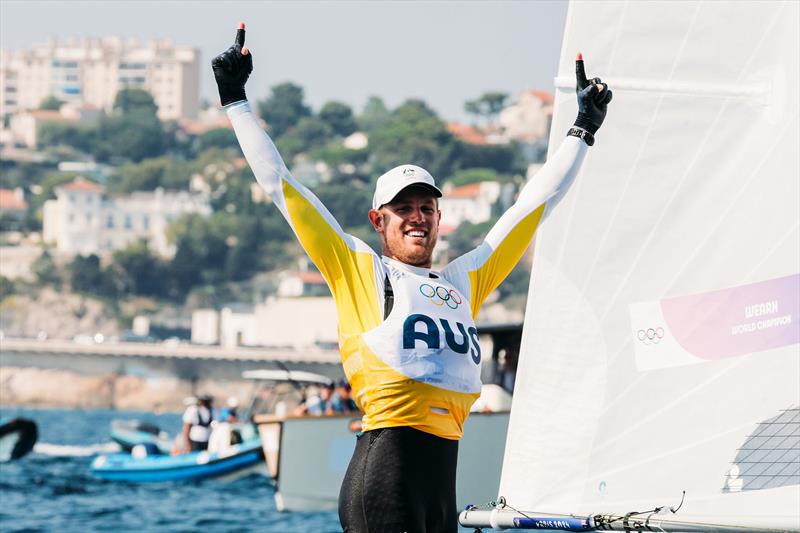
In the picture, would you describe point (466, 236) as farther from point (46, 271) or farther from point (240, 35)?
point (240, 35)

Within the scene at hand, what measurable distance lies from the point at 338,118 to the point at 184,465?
155078 mm

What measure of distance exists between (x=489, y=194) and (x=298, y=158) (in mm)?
25761

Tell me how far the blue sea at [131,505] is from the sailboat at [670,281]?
396 inches

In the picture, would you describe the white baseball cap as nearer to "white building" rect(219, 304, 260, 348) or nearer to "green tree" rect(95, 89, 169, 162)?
"white building" rect(219, 304, 260, 348)

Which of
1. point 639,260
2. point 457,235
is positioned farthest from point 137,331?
point 639,260

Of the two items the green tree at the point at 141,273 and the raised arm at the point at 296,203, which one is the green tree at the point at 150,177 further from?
the raised arm at the point at 296,203

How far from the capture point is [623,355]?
18.7 feet

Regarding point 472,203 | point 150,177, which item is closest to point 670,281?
point 472,203

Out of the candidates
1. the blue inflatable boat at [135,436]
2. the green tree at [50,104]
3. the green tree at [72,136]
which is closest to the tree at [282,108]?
the green tree at [72,136]

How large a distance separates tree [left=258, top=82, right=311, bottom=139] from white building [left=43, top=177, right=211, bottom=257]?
31.1 m

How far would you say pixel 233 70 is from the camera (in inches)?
166

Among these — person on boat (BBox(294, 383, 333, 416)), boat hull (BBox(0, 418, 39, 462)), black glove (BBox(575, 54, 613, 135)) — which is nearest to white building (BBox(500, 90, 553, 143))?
boat hull (BBox(0, 418, 39, 462))

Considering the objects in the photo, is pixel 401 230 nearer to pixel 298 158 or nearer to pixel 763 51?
pixel 763 51

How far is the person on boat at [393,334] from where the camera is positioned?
4.13 metres
